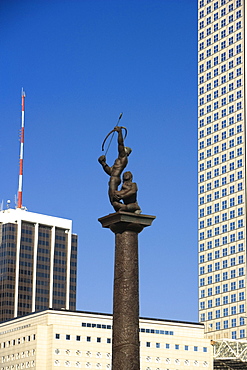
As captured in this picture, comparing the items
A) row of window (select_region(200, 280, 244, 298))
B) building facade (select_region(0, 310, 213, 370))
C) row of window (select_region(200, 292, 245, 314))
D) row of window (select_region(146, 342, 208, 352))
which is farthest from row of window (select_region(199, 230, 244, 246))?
row of window (select_region(146, 342, 208, 352))

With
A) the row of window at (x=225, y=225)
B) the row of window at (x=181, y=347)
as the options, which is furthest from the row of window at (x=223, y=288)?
the row of window at (x=181, y=347)

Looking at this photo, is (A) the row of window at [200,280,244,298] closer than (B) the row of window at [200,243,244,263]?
Yes

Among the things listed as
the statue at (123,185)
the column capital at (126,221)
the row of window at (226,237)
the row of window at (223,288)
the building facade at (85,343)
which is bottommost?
the column capital at (126,221)

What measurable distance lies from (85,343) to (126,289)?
103 m

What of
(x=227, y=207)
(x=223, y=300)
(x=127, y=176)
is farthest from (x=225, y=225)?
(x=127, y=176)

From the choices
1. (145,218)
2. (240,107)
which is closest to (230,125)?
(240,107)

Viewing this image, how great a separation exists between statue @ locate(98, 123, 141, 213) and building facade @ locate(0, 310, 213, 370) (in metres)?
98.3

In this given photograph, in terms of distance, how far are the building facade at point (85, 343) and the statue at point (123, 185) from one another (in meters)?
98.3

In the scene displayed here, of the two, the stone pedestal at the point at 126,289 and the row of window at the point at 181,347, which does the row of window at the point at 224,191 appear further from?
the stone pedestal at the point at 126,289

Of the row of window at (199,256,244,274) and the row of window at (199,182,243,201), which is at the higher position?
the row of window at (199,182,243,201)

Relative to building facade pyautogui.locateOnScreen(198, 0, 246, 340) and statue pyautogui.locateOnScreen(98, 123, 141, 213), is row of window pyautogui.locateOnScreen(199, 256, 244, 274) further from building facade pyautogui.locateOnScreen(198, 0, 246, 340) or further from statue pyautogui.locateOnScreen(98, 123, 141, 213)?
statue pyautogui.locateOnScreen(98, 123, 141, 213)

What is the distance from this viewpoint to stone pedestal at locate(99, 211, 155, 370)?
1592 inches

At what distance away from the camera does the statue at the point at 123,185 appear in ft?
141

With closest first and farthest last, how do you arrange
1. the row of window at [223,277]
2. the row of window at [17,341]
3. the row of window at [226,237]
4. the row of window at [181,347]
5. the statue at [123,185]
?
the statue at [123,185] → the row of window at [17,341] → the row of window at [181,347] → the row of window at [223,277] → the row of window at [226,237]
